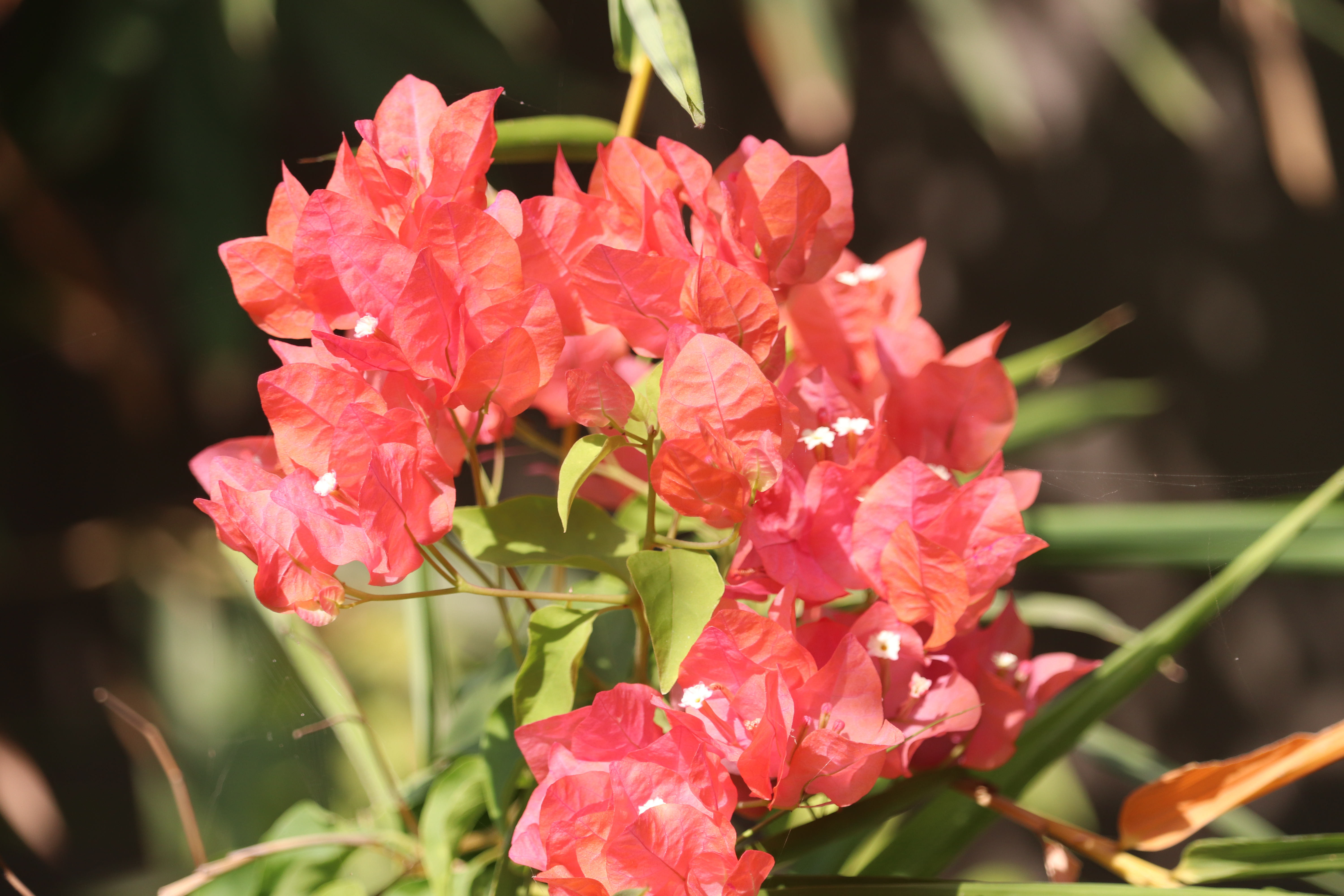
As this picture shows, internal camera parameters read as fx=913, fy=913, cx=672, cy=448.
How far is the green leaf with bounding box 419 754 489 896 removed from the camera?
0.29 meters

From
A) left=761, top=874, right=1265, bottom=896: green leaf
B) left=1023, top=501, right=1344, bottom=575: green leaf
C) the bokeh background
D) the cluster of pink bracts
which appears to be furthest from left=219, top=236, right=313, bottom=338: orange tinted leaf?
the bokeh background

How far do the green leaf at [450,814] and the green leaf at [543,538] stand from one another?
0.08 metres

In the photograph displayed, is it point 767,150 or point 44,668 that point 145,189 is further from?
point 767,150

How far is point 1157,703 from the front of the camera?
1.38 metres

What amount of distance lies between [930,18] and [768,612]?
92 centimetres

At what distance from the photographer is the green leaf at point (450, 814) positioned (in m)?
0.29

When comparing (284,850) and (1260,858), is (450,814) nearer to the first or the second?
(284,850)

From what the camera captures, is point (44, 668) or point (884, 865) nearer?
point (884, 865)

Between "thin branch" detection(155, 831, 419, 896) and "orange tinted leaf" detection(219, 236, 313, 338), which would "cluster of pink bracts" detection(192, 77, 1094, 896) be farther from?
"thin branch" detection(155, 831, 419, 896)

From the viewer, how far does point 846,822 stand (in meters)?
0.27

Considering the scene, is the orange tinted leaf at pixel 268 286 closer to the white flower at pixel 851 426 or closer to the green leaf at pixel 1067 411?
the white flower at pixel 851 426

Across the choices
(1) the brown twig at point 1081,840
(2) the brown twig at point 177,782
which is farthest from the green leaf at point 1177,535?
(2) the brown twig at point 177,782

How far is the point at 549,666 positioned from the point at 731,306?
0.35ft

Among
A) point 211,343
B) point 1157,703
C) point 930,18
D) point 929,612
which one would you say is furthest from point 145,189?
point 1157,703
